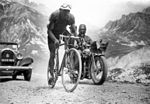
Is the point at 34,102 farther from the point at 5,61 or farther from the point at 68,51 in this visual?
the point at 5,61

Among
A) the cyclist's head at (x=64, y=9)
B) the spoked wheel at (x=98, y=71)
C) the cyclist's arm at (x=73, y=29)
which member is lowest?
the spoked wheel at (x=98, y=71)

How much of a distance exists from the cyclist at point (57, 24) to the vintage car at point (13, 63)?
13.6 ft

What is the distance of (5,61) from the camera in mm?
10500

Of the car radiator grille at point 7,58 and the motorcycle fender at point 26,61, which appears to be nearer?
the motorcycle fender at point 26,61

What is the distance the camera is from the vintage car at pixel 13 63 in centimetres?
945

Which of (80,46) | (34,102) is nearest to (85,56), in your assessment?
(80,46)

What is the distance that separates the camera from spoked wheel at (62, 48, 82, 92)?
4473 mm

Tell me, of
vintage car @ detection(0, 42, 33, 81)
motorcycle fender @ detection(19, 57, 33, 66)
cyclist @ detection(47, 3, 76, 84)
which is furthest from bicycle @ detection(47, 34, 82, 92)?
motorcycle fender @ detection(19, 57, 33, 66)

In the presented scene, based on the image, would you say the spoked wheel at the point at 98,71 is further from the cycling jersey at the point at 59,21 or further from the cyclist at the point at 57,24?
the cycling jersey at the point at 59,21

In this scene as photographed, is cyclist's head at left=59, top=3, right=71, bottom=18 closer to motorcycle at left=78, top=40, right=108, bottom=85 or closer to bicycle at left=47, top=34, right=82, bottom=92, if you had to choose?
bicycle at left=47, top=34, right=82, bottom=92

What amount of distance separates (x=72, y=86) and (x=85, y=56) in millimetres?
1551

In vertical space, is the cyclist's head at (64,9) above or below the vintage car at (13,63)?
above

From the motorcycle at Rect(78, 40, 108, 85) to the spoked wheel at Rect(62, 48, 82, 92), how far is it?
97cm

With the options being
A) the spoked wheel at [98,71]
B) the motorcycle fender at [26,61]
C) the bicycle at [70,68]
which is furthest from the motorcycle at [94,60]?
the motorcycle fender at [26,61]
